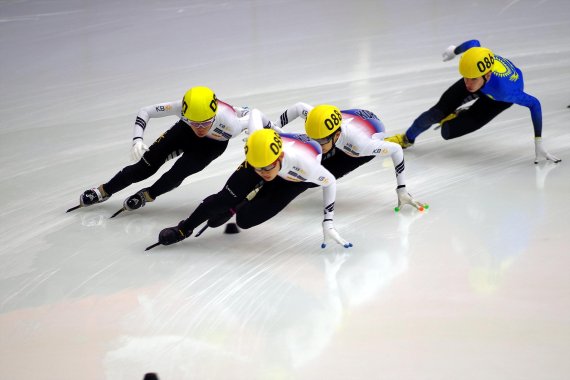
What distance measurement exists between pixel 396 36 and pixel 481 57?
3.96m

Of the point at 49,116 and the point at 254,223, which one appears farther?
the point at 49,116

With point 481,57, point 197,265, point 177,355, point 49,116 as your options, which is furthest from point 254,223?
point 49,116

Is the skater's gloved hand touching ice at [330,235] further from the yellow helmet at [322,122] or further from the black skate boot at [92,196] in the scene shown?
the black skate boot at [92,196]

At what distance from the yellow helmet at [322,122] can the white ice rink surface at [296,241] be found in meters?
0.68

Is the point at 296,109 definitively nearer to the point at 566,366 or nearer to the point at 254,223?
the point at 254,223

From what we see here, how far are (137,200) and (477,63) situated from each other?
8.27 ft

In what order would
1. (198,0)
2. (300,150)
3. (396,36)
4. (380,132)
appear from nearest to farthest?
(300,150) → (380,132) → (396,36) → (198,0)

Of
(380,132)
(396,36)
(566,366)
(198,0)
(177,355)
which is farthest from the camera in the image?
(198,0)

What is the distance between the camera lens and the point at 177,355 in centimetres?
391

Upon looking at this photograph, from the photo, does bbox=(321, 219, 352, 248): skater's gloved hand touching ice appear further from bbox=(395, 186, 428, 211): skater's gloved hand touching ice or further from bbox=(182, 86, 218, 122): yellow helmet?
bbox=(182, 86, 218, 122): yellow helmet

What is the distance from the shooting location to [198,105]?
5.20 m

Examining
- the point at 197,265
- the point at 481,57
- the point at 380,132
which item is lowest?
the point at 197,265

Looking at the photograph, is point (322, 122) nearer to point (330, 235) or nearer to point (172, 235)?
point (330, 235)

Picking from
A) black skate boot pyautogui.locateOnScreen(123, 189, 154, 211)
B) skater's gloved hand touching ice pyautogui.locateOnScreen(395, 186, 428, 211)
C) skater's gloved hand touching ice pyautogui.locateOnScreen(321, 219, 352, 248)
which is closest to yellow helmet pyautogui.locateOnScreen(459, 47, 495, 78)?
skater's gloved hand touching ice pyautogui.locateOnScreen(395, 186, 428, 211)
